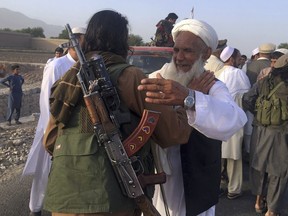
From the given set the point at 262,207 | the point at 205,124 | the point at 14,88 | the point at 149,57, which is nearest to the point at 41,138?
the point at 205,124

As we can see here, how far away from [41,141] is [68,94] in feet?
6.67

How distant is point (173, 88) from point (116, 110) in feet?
1.00

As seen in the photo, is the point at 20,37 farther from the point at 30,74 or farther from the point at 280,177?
the point at 280,177

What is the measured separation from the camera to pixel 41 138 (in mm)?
3727

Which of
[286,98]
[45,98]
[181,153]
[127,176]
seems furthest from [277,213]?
[127,176]

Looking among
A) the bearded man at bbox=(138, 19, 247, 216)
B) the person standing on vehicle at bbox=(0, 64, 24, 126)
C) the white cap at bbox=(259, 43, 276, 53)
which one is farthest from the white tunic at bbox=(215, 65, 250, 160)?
the person standing on vehicle at bbox=(0, 64, 24, 126)

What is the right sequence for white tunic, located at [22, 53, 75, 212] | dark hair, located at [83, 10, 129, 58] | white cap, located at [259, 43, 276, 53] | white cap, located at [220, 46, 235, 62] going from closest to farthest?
1. dark hair, located at [83, 10, 129, 58]
2. white tunic, located at [22, 53, 75, 212]
3. white cap, located at [220, 46, 235, 62]
4. white cap, located at [259, 43, 276, 53]

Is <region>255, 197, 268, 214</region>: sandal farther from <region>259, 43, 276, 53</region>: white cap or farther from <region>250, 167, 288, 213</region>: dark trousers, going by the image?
<region>259, 43, 276, 53</region>: white cap

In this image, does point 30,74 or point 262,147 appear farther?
point 30,74

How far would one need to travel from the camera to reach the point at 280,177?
4145 millimetres

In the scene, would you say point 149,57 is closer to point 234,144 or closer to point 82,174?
point 234,144

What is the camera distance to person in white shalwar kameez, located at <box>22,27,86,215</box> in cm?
364

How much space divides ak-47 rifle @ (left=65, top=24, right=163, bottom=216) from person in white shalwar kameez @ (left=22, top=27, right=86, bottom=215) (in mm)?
1904

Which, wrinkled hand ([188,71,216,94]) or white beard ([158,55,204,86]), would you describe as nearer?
wrinkled hand ([188,71,216,94])
